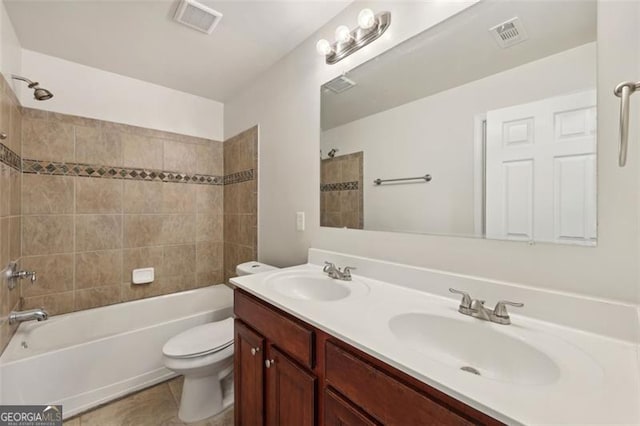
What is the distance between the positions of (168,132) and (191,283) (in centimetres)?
148

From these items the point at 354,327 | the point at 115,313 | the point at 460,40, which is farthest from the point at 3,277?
the point at 460,40

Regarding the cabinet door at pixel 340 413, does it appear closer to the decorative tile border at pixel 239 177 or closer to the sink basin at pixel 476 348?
the sink basin at pixel 476 348

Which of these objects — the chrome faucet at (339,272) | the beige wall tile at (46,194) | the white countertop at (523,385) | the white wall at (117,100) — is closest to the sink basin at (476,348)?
the white countertop at (523,385)

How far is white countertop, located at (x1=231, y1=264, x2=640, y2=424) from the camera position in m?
0.45

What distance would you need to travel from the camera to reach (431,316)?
88cm

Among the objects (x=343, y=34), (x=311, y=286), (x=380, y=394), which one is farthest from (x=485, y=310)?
(x=343, y=34)

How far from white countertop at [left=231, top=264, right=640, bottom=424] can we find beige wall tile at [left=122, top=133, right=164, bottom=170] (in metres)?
→ 2.07

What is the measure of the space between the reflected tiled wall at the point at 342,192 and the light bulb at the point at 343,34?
0.61 metres

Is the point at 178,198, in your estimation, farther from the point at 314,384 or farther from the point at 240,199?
the point at 314,384

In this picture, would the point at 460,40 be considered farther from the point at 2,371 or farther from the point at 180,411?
the point at 2,371

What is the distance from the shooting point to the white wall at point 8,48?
56.1 inches

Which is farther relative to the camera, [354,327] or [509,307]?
[509,307]

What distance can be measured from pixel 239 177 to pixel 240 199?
215mm

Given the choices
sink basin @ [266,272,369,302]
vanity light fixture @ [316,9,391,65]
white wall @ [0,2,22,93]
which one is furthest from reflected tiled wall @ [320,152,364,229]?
white wall @ [0,2,22,93]
